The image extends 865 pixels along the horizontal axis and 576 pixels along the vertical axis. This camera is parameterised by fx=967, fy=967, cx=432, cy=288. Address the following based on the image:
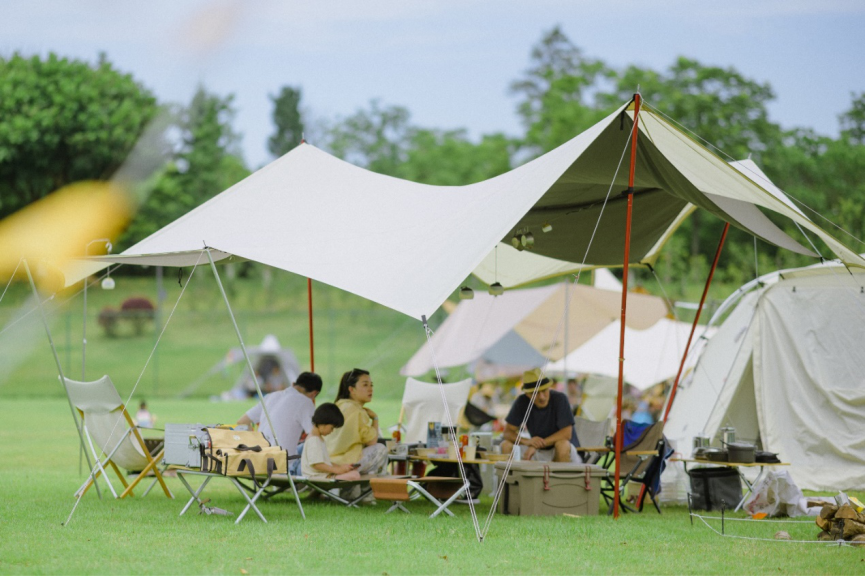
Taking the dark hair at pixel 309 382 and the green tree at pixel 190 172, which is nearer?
the dark hair at pixel 309 382

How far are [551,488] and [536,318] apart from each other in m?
9.11

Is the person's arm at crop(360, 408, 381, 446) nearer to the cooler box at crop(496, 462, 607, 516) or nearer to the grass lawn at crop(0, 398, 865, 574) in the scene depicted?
the grass lawn at crop(0, 398, 865, 574)

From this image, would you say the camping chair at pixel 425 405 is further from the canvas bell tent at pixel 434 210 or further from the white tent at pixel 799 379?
the white tent at pixel 799 379

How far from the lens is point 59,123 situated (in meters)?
27.9

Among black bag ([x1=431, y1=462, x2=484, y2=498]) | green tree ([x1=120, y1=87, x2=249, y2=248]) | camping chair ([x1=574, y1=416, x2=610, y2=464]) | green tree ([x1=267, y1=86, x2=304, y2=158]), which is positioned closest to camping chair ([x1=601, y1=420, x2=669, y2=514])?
camping chair ([x1=574, y1=416, x2=610, y2=464])

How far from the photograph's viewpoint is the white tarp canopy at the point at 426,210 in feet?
19.3

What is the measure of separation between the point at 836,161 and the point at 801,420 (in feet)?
75.3

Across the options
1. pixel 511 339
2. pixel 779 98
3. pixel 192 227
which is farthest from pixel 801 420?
pixel 779 98

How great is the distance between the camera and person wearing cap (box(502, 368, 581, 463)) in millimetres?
6871

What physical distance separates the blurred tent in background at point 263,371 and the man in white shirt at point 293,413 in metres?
12.9

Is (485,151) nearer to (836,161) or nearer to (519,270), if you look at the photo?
(836,161)

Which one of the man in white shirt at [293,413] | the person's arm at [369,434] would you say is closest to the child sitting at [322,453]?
the person's arm at [369,434]

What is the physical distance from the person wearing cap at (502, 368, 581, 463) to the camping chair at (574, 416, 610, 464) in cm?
57

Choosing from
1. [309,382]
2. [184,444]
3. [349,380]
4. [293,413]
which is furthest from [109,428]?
[349,380]
